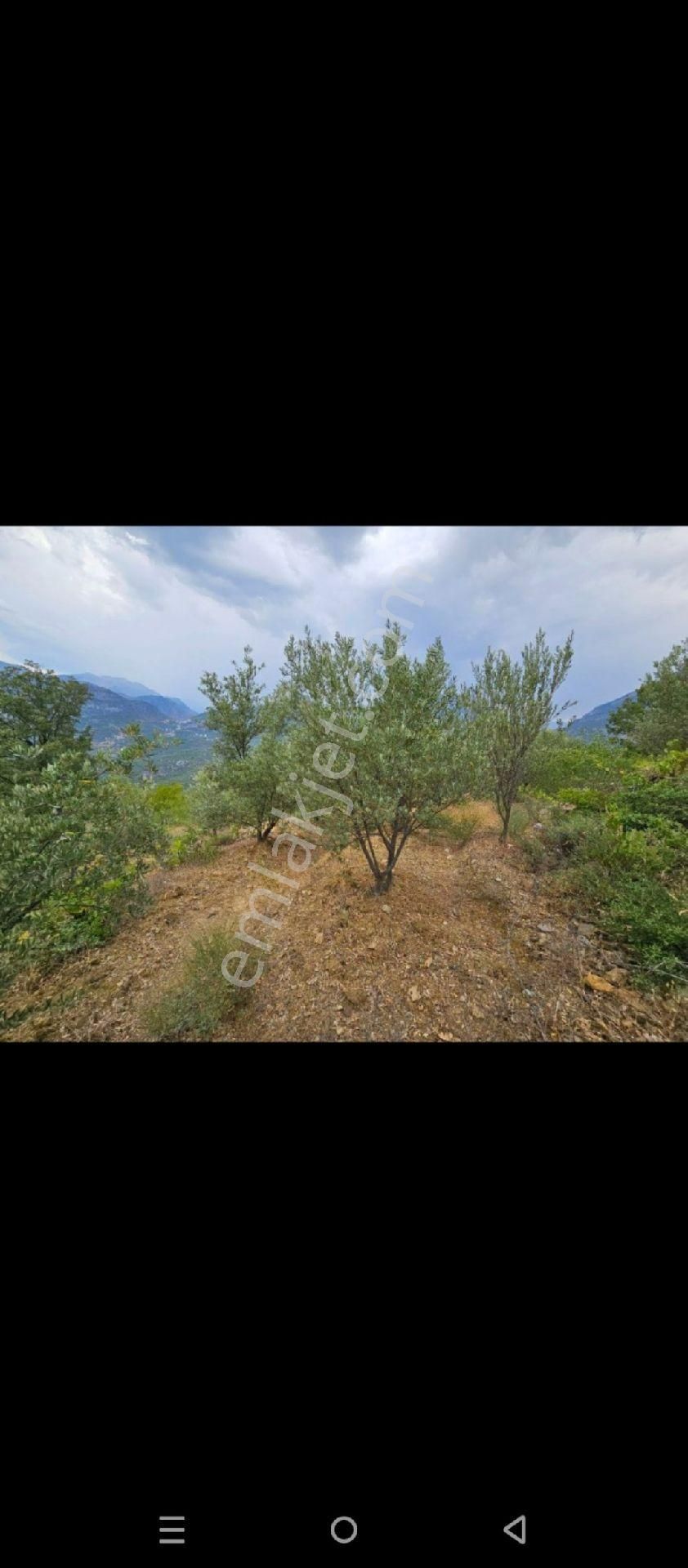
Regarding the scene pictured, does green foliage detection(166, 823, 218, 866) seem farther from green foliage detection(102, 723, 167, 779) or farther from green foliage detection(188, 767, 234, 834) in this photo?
green foliage detection(102, 723, 167, 779)

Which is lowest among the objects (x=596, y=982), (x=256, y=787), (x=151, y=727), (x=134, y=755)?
(x=596, y=982)

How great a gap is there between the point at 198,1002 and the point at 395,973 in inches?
66.9

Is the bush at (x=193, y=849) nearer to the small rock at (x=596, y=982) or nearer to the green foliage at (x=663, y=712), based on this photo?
the small rock at (x=596, y=982)

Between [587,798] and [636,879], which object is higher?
[587,798]

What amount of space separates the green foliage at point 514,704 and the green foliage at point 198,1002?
4.33 meters

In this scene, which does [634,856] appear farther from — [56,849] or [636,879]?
[56,849]

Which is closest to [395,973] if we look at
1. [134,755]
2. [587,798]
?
[134,755]

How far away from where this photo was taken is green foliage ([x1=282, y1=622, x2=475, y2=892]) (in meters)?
3.50

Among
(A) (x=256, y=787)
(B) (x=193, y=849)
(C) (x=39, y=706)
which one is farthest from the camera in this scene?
(B) (x=193, y=849)

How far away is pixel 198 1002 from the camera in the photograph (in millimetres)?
3061
